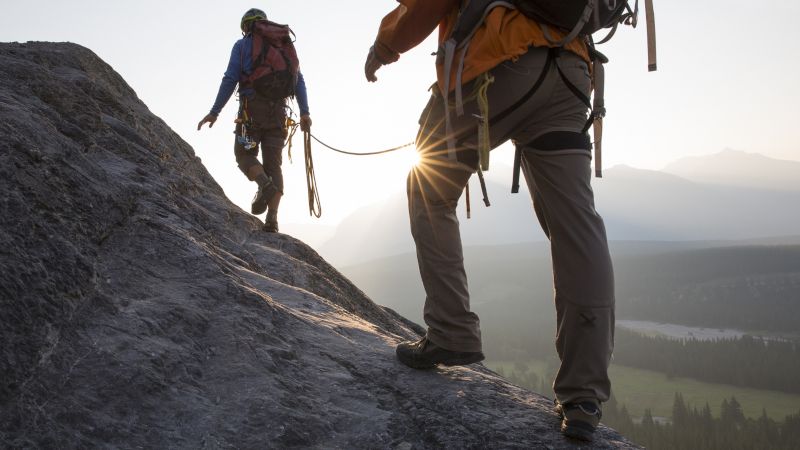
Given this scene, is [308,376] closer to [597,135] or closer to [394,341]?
[394,341]

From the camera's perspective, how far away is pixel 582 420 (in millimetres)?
3535

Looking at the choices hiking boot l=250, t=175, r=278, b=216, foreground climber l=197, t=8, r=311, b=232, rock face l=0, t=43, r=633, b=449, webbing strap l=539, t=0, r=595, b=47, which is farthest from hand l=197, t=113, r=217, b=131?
webbing strap l=539, t=0, r=595, b=47

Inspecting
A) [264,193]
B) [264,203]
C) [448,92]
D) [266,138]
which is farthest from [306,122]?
[448,92]

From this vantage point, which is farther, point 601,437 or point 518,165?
point 518,165

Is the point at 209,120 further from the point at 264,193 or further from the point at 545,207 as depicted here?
the point at 545,207

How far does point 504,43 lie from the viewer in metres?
3.62

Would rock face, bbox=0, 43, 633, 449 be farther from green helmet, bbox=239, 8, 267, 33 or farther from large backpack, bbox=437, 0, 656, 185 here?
green helmet, bbox=239, 8, 267, 33

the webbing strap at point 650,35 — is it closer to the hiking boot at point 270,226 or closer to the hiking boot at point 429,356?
the hiking boot at point 429,356

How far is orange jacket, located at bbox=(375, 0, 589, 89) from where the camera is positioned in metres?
3.62

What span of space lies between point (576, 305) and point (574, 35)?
176 centimetres

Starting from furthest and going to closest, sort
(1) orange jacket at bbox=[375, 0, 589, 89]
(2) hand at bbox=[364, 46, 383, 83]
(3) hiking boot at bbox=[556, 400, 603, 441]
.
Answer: (2) hand at bbox=[364, 46, 383, 83]
(1) orange jacket at bbox=[375, 0, 589, 89]
(3) hiking boot at bbox=[556, 400, 603, 441]

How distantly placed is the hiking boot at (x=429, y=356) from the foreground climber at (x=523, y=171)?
0.05ft

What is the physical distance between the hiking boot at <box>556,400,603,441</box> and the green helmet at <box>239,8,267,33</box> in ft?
26.8

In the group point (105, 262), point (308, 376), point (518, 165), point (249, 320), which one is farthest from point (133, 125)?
point (518, 165)
